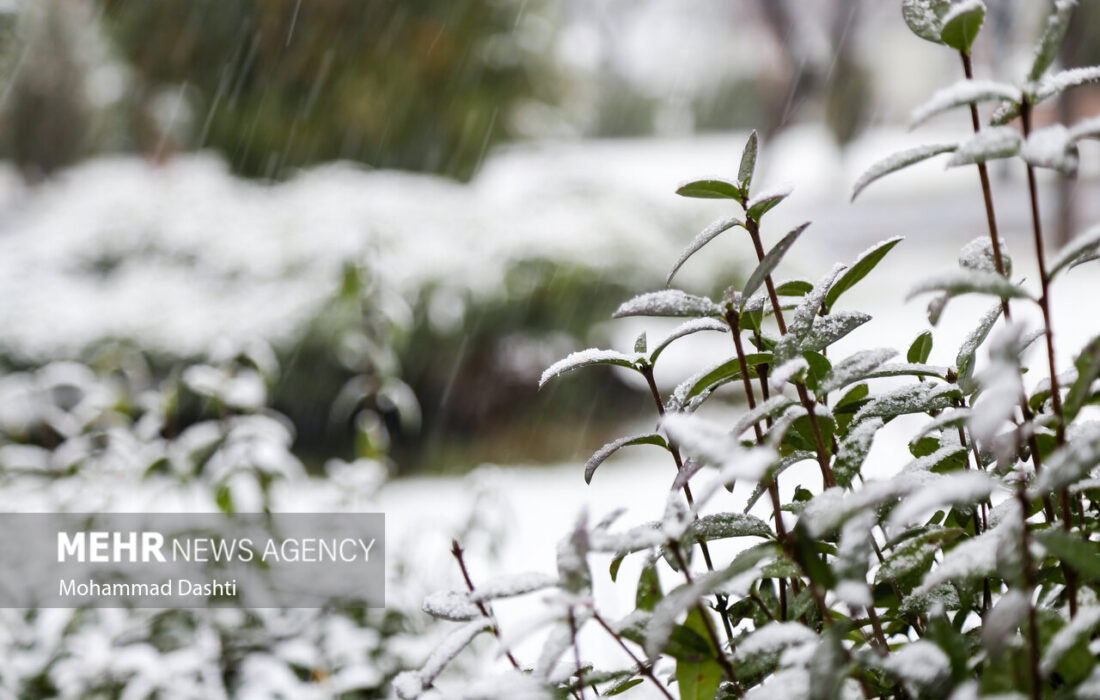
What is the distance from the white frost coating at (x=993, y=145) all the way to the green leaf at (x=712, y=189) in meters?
0.19

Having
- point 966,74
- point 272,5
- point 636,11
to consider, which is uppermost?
point 636,11

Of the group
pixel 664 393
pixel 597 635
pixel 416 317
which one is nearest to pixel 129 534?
pixel 597 635

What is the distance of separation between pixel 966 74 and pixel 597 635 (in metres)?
2.14

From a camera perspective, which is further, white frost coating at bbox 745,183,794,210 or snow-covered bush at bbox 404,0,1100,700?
white frost coating at bbox 745,183,794,210

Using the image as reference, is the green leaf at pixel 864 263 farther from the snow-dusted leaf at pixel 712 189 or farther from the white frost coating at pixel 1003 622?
the white frost coating at pixel 1003 622

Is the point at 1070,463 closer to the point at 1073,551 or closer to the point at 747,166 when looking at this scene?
the point at 1073,551

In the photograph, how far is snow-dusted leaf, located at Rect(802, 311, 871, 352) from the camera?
2.24 feet

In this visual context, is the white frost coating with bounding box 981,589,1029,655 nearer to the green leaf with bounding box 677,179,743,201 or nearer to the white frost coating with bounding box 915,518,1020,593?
the white frost coating with bounding box 915,518,1020,593

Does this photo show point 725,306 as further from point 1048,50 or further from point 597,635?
point 597,635

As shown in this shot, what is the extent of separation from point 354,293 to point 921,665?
1528 mm

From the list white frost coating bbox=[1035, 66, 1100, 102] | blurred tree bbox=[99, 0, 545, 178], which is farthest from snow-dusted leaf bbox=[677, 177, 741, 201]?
blurred tree bbox=[99, 0, 545, 178]

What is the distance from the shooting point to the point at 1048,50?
0.55 meters

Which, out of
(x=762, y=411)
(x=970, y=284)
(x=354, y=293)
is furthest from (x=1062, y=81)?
(x=354, y=293)

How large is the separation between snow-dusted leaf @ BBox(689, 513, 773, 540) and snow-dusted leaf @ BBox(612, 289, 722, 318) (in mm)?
157
